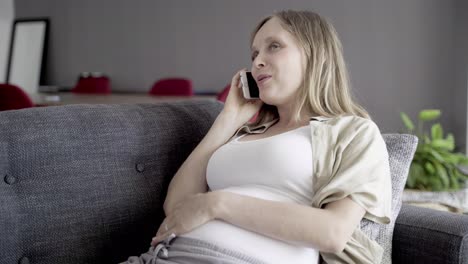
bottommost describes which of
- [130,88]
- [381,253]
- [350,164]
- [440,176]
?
[130,88]

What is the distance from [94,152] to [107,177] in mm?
75

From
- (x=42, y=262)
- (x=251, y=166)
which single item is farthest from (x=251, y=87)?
(x=42, y=262)

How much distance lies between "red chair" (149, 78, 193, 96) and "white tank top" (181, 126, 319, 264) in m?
3.72

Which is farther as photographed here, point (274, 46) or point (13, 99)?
point (13, 99)

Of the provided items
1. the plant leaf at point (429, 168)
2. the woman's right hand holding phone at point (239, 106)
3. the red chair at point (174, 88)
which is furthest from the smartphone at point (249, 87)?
the red chair at point (174, 88)

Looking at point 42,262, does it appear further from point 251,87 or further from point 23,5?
point 23,5

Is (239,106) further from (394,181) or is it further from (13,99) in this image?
(13,99)

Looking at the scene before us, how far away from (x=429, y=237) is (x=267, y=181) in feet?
1.41

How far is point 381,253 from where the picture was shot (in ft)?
4.34

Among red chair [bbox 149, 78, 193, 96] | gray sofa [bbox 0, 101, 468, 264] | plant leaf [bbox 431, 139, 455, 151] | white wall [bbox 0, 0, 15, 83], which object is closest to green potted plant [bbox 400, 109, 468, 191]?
plant leaf [bbox 431, 139, 455, 151]

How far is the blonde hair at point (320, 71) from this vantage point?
4.81 feet

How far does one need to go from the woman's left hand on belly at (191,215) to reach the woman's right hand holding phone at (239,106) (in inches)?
15.4

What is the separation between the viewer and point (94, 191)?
1438 millimetres

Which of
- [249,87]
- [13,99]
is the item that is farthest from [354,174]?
[13,99]
